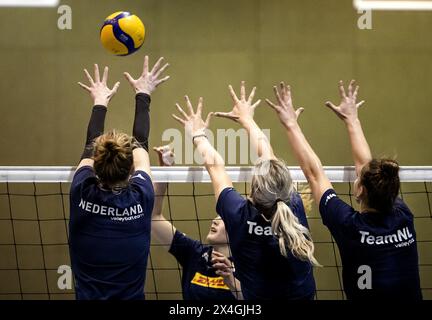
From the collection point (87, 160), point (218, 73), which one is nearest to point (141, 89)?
point (87, 160)

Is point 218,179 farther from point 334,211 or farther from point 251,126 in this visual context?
point 334,211

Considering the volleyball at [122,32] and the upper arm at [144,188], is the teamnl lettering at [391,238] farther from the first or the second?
the volleyball at [122,32]

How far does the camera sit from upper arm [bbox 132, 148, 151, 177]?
12.4 ft

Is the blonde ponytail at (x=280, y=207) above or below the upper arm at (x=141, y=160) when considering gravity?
below

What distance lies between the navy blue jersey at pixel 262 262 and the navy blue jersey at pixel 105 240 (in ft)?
1.72

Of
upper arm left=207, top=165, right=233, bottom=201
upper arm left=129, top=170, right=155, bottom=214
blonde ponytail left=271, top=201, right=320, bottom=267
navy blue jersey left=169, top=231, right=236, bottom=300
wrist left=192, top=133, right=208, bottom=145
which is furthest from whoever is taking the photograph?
navy blue jersey left=169, top=231, right=236, bottom=300

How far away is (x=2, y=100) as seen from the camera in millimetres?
7820

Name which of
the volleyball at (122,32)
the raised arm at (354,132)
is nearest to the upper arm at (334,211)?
the raised arm at (354,132)

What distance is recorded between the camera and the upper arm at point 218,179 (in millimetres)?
3717

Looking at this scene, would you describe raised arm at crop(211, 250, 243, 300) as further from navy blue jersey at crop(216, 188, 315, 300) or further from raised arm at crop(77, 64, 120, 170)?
raised arm at crop(77, 64, 120, 170)

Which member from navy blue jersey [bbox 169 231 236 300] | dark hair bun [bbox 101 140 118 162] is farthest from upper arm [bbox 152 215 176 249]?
dark hair bun [bbox 101 140 118 162]

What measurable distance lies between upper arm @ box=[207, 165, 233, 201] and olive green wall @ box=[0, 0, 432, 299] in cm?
403

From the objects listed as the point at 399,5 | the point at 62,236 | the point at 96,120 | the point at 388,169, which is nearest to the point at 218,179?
the point at 96,120

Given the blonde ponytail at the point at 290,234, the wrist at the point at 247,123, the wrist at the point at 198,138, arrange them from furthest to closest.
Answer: the wrist at the point at 247,123, the wrist at the point at 198,138, the blonde ponytail at the point at 290,234
